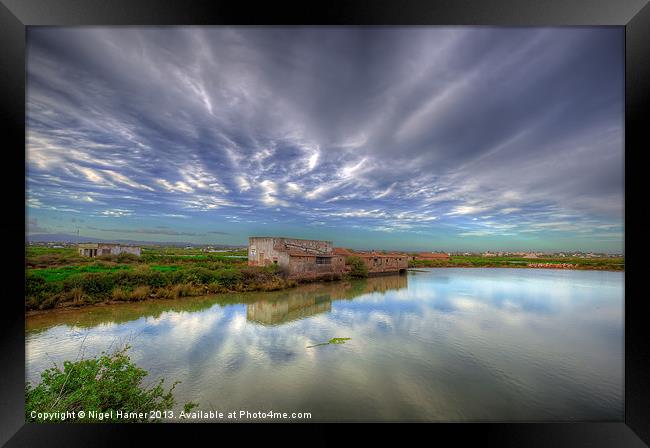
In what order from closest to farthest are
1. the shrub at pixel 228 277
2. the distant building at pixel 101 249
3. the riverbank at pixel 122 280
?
the riverbank at pixel 122 280 → the shrub at pixel 228 277 → the distant building at pixel 101 249

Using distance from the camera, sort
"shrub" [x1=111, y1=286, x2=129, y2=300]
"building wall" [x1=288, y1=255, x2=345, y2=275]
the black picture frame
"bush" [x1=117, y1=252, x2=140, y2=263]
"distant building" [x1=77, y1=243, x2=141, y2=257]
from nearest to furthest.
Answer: the black picture frame → "shrub" [x1=111, y1=286, x2=129, y2=300] → "distant building" [x1=77, y1=243, x2=141, y2=257] → "bush" [x1=117, y1=252, x2=140, y2=263] → "building wall" [x1=288, y1=255, x2=345, y2=275]

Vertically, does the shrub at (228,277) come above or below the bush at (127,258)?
below

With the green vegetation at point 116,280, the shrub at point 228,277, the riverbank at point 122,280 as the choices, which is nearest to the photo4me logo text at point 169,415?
the riverbank at point 122,280

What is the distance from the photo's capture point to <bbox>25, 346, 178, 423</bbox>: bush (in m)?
1.88

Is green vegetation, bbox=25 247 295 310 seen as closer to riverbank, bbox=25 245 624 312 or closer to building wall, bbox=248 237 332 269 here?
riverbank, bbox=25 245 624 312

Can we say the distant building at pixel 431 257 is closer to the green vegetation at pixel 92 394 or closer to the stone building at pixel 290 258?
the stone building at pixel 290 258

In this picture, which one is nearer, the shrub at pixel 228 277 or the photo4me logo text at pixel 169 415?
the photo4me logo text at pixel 169 415

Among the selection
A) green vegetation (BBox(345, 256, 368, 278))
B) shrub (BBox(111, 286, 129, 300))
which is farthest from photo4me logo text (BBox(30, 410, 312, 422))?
green vegetation (BBox(345, 256, 368, 278))

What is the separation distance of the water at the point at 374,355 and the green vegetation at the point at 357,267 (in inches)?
280

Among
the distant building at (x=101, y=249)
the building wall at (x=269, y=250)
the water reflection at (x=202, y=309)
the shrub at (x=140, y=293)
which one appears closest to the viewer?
the water reflection at (x=202, y=309)

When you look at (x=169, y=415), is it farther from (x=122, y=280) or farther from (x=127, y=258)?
(x=127, y=258)

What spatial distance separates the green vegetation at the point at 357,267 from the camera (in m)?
13.6

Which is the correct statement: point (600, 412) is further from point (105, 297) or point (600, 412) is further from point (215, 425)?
point (105, 297)

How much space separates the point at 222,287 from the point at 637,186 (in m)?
9.71
